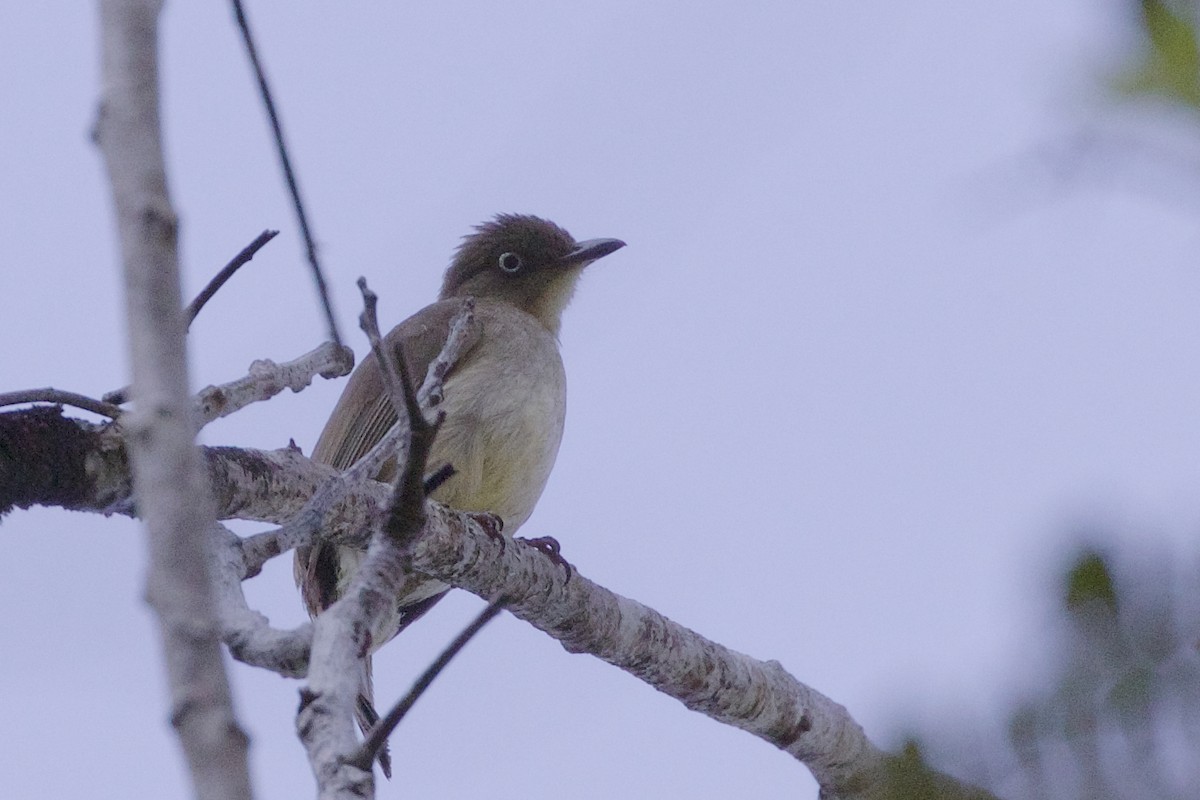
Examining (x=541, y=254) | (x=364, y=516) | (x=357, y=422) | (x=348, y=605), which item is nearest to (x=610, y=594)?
(x=364, y=516)

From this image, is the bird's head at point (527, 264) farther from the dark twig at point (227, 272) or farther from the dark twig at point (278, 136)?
the dark twig at point (278, 136)

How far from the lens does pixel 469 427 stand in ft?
21.6

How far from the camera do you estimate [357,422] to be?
23.2 ft

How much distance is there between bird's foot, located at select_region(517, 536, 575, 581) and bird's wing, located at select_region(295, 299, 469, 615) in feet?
2.94

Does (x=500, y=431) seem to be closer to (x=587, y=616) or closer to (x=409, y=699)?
(x=587, y=616)

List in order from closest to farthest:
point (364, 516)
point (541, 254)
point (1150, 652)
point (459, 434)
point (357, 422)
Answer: point (1150, 652), point (364, 516), point (459, 434), point (357, 422), point (541, 254)

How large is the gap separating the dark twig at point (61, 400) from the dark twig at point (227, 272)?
0.32 metres

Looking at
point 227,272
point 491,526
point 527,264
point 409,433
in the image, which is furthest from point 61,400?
point 527,264

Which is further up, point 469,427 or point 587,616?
point 469,427

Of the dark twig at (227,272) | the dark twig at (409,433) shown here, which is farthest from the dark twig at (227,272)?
the dark twig at (409,433)

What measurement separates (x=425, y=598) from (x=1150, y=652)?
5.75m

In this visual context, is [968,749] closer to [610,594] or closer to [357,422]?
[610,594]

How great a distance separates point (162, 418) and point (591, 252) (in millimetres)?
7251

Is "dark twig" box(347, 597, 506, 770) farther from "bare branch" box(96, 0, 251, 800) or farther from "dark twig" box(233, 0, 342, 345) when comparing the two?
"dark twig" box(233, 0, 342, 345)
